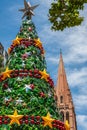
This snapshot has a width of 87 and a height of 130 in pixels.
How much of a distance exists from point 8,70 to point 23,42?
4.31ft

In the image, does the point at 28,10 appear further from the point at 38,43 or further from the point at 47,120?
the point at 47,120

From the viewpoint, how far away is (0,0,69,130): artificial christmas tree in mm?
9391

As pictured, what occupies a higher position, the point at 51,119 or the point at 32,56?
the point at 32,56

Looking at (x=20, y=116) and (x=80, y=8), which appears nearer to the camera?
(x=80, y=8)

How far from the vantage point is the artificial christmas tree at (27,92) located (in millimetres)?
9391

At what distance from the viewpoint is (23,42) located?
457 inches

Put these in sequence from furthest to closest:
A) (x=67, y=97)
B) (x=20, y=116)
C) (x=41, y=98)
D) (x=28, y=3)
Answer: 1. (x=67, y=97)
2. (x=28, y=3)
3. (x=41, y=98)
4. (x=20, y=116)

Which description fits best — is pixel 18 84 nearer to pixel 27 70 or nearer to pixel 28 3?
pixel 27 70

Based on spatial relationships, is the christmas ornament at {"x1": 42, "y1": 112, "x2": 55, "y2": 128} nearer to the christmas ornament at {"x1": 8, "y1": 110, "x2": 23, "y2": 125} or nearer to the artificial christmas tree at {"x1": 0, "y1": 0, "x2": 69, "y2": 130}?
the artificial christmas tree at {"x1": 0, "y1": 0, "x2": 69, "y2": 130}

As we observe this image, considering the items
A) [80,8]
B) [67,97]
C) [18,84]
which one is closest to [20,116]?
[18,84]

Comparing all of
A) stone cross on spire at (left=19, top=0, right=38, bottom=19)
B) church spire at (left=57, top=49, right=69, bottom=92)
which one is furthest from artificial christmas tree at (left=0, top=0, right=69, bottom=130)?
church spire at (left=57, top=49, right=69, bottom=92)

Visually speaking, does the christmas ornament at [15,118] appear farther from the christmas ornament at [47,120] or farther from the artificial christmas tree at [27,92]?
the christmas ornament at [47,120]

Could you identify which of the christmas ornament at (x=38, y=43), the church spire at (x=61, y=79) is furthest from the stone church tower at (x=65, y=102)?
the christmas ornament at (x=38, y=43)

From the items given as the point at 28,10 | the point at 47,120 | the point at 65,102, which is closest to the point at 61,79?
the point at 65,102
